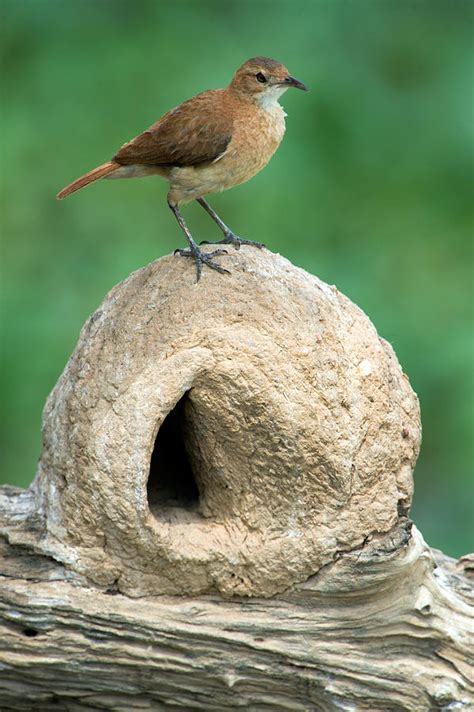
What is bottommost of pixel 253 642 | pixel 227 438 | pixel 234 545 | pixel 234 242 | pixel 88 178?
pixel 253 642

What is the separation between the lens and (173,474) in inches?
225

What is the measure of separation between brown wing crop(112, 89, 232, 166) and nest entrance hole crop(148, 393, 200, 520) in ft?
3.13

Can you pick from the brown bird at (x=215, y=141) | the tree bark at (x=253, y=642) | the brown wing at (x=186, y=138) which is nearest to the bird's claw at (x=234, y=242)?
the brown bird at (x=215, y=141)

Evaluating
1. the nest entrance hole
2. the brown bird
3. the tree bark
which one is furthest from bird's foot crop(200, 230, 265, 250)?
the tree bark

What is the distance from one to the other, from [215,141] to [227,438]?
1.15 m

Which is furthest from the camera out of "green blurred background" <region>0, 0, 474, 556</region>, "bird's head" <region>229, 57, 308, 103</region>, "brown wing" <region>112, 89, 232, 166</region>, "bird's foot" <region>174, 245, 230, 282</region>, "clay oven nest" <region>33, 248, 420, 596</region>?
"green blurred background" <region>0, 0, 474, 556</region>

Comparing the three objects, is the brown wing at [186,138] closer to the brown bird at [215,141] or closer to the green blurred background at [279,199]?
the brown bird at [215,141]

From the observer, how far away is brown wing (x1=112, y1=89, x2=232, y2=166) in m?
5.60

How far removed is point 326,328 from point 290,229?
5747 mm

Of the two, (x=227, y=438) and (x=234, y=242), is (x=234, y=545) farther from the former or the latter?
(x=234, y=242)

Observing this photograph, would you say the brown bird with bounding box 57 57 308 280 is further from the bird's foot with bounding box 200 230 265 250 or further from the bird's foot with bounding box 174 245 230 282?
the bird's foot with bounding box 174 245 230 282

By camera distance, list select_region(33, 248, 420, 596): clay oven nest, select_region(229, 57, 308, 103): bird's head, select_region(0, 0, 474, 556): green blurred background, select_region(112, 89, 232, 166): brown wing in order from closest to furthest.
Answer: select_region(33, 248, 420, 596): clay oven nest
select_region(112, 89, 232, 166): brown wing
select_region(229, 57, 308, 103): bird's head
select_region(0, 0, 474, 556): green blurred background

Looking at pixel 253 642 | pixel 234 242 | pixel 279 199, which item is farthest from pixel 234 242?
pixel 279 199

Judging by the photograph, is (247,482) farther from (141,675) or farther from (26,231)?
(26,231)
